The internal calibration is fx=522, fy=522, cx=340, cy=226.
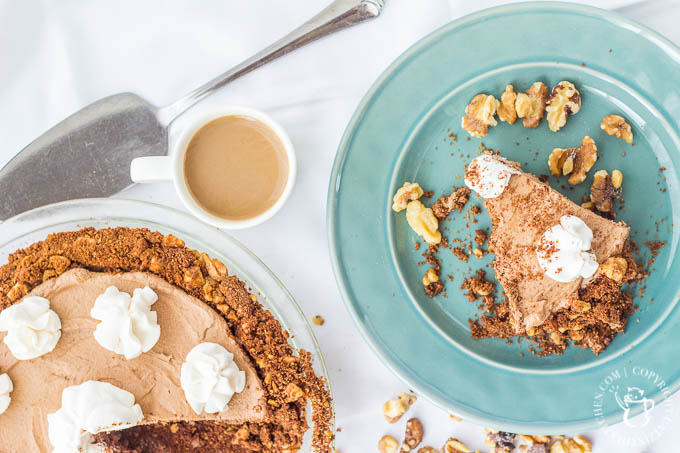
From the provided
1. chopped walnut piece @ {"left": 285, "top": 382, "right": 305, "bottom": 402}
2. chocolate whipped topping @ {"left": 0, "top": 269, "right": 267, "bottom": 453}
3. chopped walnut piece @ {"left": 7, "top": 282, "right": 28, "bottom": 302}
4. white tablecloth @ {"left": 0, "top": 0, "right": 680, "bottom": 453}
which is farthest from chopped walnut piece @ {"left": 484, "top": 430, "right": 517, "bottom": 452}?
chopped walnut piece @ {"left": 7, "top": 282, "right": 28, "bottom": 302}

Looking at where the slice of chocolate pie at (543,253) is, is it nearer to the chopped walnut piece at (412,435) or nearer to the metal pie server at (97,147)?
the chopped walnut piece at (412,435)

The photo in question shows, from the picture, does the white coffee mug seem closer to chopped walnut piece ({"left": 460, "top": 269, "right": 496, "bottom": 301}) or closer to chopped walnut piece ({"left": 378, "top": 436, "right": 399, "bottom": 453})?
chopped walnut piece ({"left": 460, "top": 269, "right": 496, "bottom": 301})

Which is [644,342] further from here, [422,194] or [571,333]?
[422,194]

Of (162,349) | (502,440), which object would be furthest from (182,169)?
(502,440)

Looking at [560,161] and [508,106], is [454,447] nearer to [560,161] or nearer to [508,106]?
[560,161]

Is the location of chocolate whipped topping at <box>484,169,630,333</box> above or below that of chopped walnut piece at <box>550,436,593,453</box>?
above

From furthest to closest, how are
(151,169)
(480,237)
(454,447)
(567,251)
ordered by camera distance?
(454,447), (480,237), (151,169), (567,251)

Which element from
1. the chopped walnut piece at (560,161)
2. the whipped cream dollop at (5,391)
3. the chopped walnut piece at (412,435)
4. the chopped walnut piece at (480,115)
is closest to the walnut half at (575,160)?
the chopped walnut piece at (560,161)

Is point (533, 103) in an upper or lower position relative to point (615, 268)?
upper

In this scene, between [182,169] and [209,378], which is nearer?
[209,378]
